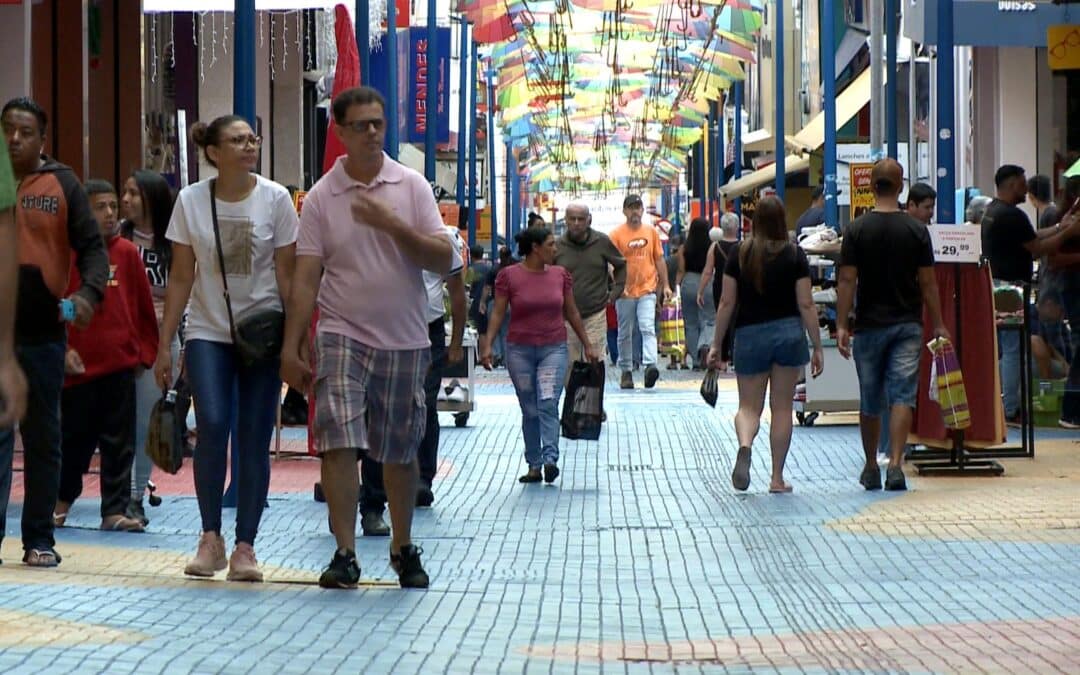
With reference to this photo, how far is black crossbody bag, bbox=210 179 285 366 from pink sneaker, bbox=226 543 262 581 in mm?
732

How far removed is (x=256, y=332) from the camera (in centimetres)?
823

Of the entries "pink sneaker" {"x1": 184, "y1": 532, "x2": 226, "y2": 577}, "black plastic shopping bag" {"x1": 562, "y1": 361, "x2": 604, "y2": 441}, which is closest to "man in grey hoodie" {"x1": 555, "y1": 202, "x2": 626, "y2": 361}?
"black plastic shopping bag" {"x1": 562, "y1": 361, "x2": 604, "y2": 441}

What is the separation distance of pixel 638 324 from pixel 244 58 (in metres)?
12.1


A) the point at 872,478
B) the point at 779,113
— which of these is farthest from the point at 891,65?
the point at 779,113

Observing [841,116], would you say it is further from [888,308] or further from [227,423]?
[227,423]

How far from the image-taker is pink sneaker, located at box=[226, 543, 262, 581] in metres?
8.21

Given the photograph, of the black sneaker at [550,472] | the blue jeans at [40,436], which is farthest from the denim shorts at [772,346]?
the blue jeans at [40,436]

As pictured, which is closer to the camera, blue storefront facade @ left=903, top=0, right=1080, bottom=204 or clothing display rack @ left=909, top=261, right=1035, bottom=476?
clothing display rack @ left=909, top=261, right=1035, bottom=476

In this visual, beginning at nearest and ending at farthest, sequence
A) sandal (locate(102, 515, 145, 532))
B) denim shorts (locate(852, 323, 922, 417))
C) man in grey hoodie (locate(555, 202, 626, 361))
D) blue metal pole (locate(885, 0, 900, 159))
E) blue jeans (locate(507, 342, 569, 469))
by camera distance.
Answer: sandal (locate(102, 515, 145, 532)) < denim shorts (locate(852, 323, 922, 417)) < blue jeans (locate(507, 342, 569, 469)) < man in grey hoodie (locate(555, 202, 626, 361)) < blue metal pole (locate(885, 0, 900, 159))

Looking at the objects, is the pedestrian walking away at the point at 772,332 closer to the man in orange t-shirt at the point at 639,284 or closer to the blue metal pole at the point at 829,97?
the man in orange t-shirt at the point at 639,284

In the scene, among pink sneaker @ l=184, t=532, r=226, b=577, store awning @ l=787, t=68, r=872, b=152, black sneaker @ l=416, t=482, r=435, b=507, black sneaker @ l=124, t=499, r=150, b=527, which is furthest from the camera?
store awning @ l=787, t=68, r=872, b=152

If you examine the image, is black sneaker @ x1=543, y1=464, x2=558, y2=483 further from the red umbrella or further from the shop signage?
the shop signage

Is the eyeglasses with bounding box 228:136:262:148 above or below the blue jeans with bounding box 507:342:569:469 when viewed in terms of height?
above

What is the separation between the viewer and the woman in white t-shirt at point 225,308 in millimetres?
8281
